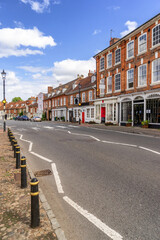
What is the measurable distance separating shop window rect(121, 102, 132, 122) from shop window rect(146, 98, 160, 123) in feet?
9.90

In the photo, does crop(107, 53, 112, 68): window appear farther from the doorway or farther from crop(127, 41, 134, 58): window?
the doorway

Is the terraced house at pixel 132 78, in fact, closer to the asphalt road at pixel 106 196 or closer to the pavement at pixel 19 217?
the asphalt road at pixel 106 196

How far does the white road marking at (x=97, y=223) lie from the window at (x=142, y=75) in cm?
1763

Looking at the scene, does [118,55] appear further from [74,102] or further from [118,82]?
[74,102]

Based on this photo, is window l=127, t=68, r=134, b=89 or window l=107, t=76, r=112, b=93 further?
window l=107, t=76, r=112, b=93

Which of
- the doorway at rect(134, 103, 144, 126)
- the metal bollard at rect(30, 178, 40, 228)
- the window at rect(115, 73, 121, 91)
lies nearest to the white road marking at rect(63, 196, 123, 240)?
the metal bollard at rect(30, 178, 40, 228)

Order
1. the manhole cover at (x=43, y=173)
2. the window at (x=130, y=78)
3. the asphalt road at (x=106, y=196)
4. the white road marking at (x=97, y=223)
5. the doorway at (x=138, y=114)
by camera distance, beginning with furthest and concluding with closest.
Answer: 1. the window at (x=130, y=78)
2. the doorway at (x=138, y=114)
3. the manhole cover at (x=43, y=173)
4. the asphalt road at (x=106, y=196)
5. the white road marking at (x=97, y=223)

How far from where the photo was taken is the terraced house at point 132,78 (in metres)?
17.1

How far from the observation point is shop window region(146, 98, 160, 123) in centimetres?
1677

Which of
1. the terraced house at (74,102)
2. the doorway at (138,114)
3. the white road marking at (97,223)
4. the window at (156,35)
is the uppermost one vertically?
the window at (156,35)

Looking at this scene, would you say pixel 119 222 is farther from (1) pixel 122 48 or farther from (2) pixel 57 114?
(2) pixel 57 114

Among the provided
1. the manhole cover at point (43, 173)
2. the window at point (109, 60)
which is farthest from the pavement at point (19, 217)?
the window at point (109, 60)

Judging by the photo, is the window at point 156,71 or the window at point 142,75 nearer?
the window at point 156,71

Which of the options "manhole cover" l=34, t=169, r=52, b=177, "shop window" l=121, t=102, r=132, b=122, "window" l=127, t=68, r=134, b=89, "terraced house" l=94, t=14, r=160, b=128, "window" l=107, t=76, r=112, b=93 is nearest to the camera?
"manhole cover" l=34, t=169, r=52, b=177
